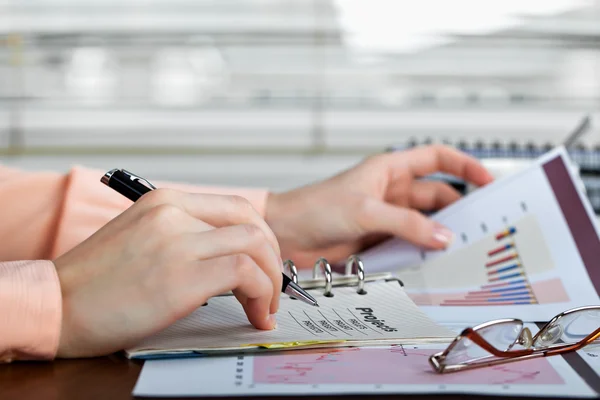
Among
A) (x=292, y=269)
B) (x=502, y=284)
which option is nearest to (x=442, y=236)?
(x=502, y=284)

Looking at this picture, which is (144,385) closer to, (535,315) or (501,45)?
(535,315)

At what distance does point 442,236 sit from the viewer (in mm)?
830

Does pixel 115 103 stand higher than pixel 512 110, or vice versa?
pixel 512 110

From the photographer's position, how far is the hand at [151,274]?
18.0 inches

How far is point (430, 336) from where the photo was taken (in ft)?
1.57

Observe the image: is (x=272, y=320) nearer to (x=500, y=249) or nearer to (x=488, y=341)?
(x=488, y=341)

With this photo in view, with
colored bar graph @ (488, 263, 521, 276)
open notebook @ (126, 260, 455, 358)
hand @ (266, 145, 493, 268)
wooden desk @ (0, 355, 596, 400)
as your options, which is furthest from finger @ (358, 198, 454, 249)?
wooden desk @ (0, 355, 596, 400)

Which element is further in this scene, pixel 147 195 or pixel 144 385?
pixel 147 195

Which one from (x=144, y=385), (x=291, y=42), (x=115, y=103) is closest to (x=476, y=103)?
(x=291, y=42)

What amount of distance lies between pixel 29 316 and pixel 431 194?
0.67m

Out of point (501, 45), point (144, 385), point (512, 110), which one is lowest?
point (144, 385)

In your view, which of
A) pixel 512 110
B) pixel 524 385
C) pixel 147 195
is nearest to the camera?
pixel 524 385

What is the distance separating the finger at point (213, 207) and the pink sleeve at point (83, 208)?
27 cm

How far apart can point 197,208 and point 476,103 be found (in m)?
1.56
